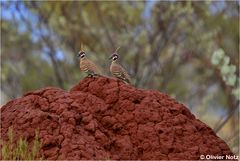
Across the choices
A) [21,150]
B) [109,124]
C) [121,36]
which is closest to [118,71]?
[109,124]

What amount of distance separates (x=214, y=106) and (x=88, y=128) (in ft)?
87.8

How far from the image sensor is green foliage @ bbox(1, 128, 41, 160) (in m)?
8.27

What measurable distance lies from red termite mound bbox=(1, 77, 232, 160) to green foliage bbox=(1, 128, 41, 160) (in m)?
0.10

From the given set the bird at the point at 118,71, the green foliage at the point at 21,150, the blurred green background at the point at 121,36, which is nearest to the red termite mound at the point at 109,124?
the green foliage at the point at 21,150

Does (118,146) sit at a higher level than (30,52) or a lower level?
lower

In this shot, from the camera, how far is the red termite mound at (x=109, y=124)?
854 centimetres

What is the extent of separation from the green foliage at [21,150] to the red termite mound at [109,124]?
103 mm

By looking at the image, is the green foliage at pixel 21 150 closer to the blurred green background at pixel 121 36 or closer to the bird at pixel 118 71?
the bird at pixel 118 71

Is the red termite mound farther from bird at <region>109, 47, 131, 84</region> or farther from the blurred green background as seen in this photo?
the blurred green background

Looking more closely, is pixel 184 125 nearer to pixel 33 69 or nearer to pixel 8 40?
pixel 8 40

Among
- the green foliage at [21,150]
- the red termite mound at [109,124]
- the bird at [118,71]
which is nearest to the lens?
the green foliage at [21,150]

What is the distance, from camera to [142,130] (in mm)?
8898

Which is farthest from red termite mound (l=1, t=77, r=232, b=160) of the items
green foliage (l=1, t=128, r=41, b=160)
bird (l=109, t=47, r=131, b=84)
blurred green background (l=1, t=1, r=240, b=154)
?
blurred green background (l=1, t=1, r=240, b=154)

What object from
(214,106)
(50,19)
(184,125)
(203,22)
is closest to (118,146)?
(184,125)
